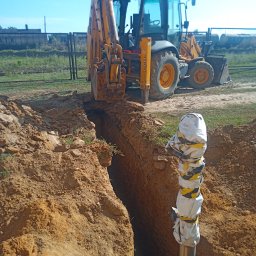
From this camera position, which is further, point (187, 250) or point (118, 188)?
point (118, 188)

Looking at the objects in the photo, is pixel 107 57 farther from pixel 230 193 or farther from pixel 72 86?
pixel 230 193

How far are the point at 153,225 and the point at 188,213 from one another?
302cm

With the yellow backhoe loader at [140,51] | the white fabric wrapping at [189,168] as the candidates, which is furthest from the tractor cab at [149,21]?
the white fabric wrapping at [189,168]

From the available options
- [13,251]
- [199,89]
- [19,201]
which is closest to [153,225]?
[19,201]

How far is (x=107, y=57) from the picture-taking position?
26.4 feet

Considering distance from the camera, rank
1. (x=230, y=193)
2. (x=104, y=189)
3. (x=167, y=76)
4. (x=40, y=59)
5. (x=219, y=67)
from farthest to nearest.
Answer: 1. (x=40, y=59)
2. (x=219, y=67)
3. (x=167, y=76)
4. (x=230, y=193)
5. (x=104, y=189)

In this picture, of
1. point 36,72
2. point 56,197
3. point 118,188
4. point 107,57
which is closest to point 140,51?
point 107,57

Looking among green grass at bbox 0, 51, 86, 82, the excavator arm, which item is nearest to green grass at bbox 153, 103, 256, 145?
the excavator arm

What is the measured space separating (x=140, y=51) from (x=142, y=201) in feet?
15.5

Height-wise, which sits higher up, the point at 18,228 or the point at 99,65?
the point at 99,65

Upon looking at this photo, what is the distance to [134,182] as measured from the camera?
264 inches

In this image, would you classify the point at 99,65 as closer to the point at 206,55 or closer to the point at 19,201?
the point at 19,201

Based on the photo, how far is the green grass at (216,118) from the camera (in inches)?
253

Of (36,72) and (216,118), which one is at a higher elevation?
(36,72)
